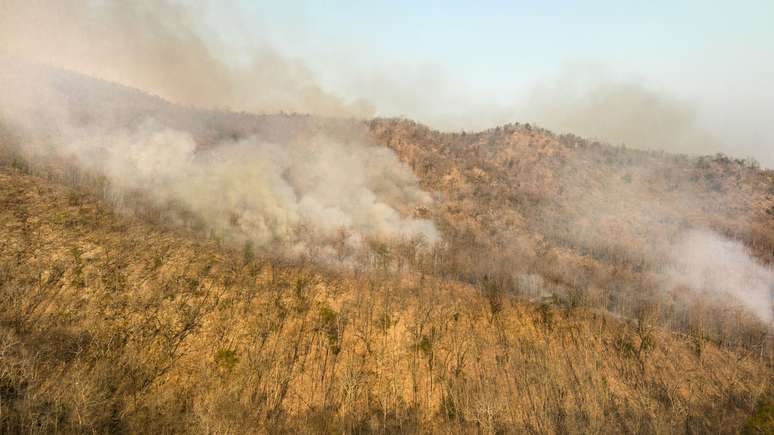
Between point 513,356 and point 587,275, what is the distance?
28.6 metres

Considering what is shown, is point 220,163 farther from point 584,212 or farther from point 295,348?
point 584,212

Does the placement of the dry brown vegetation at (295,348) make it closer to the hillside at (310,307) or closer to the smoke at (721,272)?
the hillside at (310,307)

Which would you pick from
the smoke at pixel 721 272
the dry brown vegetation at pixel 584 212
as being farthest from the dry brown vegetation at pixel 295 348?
the smoke at pixel 721 272

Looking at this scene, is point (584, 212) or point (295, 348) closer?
point (295, 348)

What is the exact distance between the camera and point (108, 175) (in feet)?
174

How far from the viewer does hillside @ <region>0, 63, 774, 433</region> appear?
34031 millimetres

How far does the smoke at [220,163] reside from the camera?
53.0m

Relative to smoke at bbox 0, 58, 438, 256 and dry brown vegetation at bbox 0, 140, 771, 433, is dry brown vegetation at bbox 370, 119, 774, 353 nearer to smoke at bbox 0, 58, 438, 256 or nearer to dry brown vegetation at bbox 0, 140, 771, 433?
dry brown vegetation at bbox 0, 140, 771, 433

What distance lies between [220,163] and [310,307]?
28.7m

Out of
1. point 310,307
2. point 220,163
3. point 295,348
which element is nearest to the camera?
point 295,348

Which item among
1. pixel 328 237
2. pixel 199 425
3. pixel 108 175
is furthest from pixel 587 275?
pixel 108 175

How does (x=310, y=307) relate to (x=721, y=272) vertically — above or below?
below

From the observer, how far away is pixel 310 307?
140ft

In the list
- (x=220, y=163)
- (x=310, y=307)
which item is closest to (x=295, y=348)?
(x=310, y=307)
